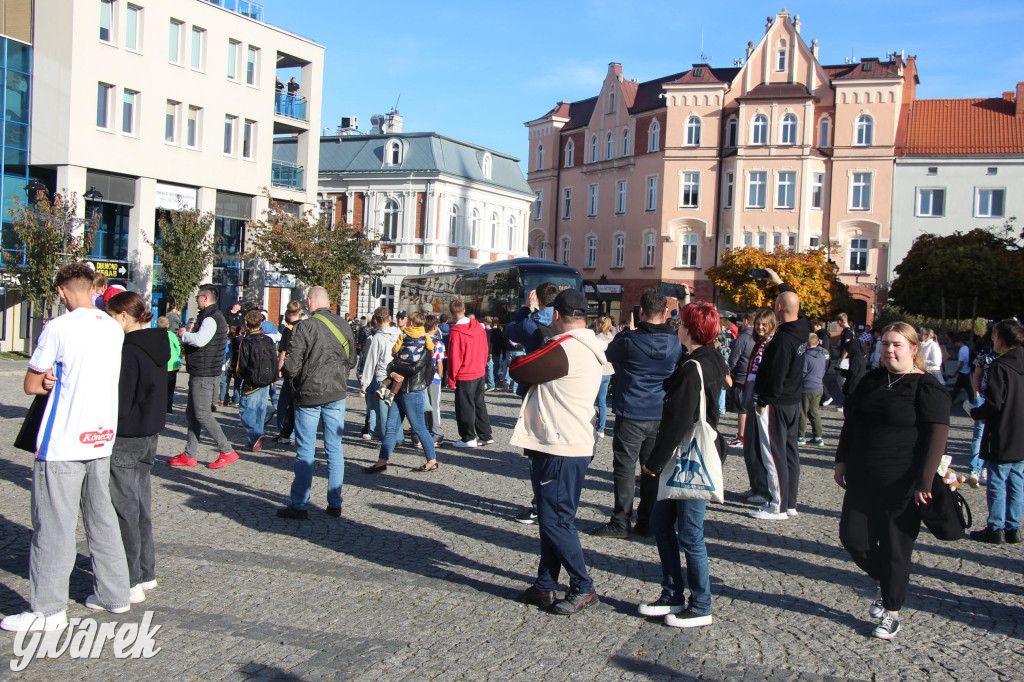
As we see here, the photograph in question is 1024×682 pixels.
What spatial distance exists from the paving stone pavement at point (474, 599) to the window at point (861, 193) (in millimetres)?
45500

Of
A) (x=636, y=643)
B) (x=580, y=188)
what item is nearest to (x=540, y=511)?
(x=636, y=643)

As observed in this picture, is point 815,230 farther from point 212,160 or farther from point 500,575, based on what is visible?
point 500,575

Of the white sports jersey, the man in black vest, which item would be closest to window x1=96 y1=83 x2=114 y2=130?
the man in black vest

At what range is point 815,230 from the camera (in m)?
51.1

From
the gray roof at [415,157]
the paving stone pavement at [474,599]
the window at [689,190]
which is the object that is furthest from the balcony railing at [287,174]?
the paving stone pavement at [474,599]

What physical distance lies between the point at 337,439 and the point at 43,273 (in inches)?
939

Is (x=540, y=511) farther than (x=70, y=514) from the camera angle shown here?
Yes

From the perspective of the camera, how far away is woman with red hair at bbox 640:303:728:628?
523 cm

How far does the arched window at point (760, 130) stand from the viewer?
5184cm

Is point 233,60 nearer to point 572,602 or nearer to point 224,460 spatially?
point 224,460

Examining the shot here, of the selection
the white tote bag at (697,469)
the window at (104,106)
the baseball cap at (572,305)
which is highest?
the window at (104,106)

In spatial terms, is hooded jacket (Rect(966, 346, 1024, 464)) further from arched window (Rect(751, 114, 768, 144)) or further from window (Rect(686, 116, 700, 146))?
window (Rect(686, 116, 700, 146))

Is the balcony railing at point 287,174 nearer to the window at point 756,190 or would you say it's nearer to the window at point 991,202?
the window at point 756,190

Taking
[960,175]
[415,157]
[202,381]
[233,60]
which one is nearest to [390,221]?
[415,157]
